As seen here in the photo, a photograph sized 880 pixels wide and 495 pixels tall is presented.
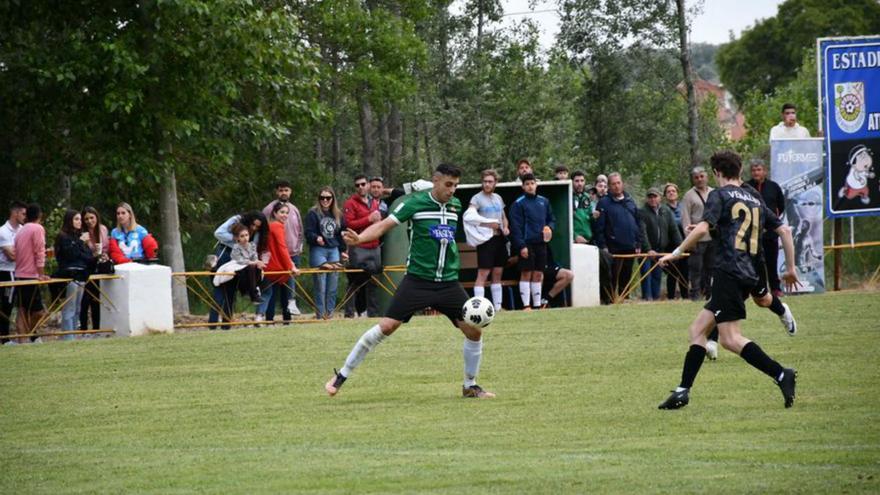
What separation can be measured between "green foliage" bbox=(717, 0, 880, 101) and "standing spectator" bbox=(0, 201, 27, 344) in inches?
2456

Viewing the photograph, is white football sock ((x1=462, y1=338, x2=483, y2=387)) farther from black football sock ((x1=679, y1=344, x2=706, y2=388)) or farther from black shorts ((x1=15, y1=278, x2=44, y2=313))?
black shorts ((x1=15, y1=278, x2=44, y2=313))

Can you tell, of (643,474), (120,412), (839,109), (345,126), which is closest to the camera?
(643,474)

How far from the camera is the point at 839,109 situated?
25609mm

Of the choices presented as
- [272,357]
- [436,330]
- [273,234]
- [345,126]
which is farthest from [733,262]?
[345,126]

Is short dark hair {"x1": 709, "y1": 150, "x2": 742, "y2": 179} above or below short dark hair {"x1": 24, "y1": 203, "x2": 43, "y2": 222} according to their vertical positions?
above

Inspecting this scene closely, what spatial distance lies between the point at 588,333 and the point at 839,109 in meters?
8.81

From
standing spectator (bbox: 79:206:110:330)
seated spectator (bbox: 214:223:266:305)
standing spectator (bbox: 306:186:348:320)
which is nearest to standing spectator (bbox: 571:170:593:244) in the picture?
standing spectator (bbox: 306:186:348:320)

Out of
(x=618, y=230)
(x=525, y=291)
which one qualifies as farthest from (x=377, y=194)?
(x=618, y=230)

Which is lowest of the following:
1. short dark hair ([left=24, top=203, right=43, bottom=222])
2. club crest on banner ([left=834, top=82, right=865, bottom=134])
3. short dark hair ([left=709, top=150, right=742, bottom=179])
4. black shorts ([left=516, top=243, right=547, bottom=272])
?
black shorts ([left=516, top=243, right=547, bottom=272])

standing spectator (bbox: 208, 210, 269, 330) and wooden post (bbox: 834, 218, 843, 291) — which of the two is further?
wooden post (bbox: 834, 218, 843, 291)

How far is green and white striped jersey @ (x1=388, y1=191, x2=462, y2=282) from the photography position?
43.3ft

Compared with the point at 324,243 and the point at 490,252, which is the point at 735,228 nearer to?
the point at 490,252

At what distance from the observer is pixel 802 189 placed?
25.4 metres

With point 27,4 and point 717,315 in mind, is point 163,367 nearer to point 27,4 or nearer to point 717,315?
point 717,315
